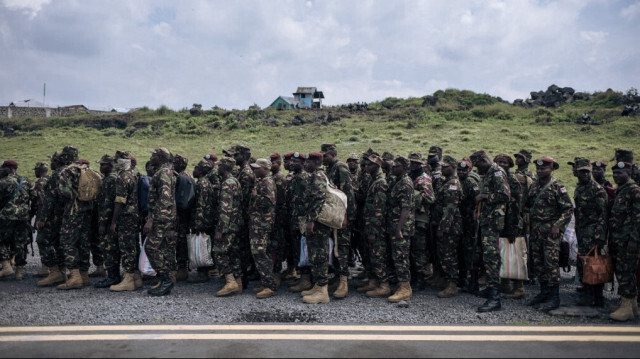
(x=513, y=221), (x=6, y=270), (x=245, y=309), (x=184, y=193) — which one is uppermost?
(x=184, y=193)

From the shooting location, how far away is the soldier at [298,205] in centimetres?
698

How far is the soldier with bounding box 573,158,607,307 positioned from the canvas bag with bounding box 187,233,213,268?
17.3ft

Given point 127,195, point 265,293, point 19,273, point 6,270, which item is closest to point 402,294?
point 265,293

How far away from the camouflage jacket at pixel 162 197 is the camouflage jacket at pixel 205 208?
Answer: 45cm

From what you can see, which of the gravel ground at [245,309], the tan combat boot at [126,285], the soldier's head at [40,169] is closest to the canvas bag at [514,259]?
the gravel ground at [245,309]

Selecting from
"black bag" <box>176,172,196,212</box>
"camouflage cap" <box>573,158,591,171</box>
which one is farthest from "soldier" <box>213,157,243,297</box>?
"camouflage cap" <box>573,158,591,171</box>

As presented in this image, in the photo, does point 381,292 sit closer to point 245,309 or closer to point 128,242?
point 245,309

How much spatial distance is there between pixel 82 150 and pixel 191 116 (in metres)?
13.2

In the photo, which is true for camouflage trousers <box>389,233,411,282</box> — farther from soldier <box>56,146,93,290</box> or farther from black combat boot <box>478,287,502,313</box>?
soldier <box>56,146,93,290</box>

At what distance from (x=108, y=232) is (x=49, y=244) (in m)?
1.13

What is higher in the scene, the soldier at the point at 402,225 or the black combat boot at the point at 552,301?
the soldier at the point at 402,225

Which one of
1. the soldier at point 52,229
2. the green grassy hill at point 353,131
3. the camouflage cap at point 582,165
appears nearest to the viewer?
the camouflage cap at point 582,165

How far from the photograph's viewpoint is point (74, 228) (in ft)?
23.7

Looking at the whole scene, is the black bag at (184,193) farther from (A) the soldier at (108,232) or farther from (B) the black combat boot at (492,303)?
(B) the black combat boot at (492,303)
